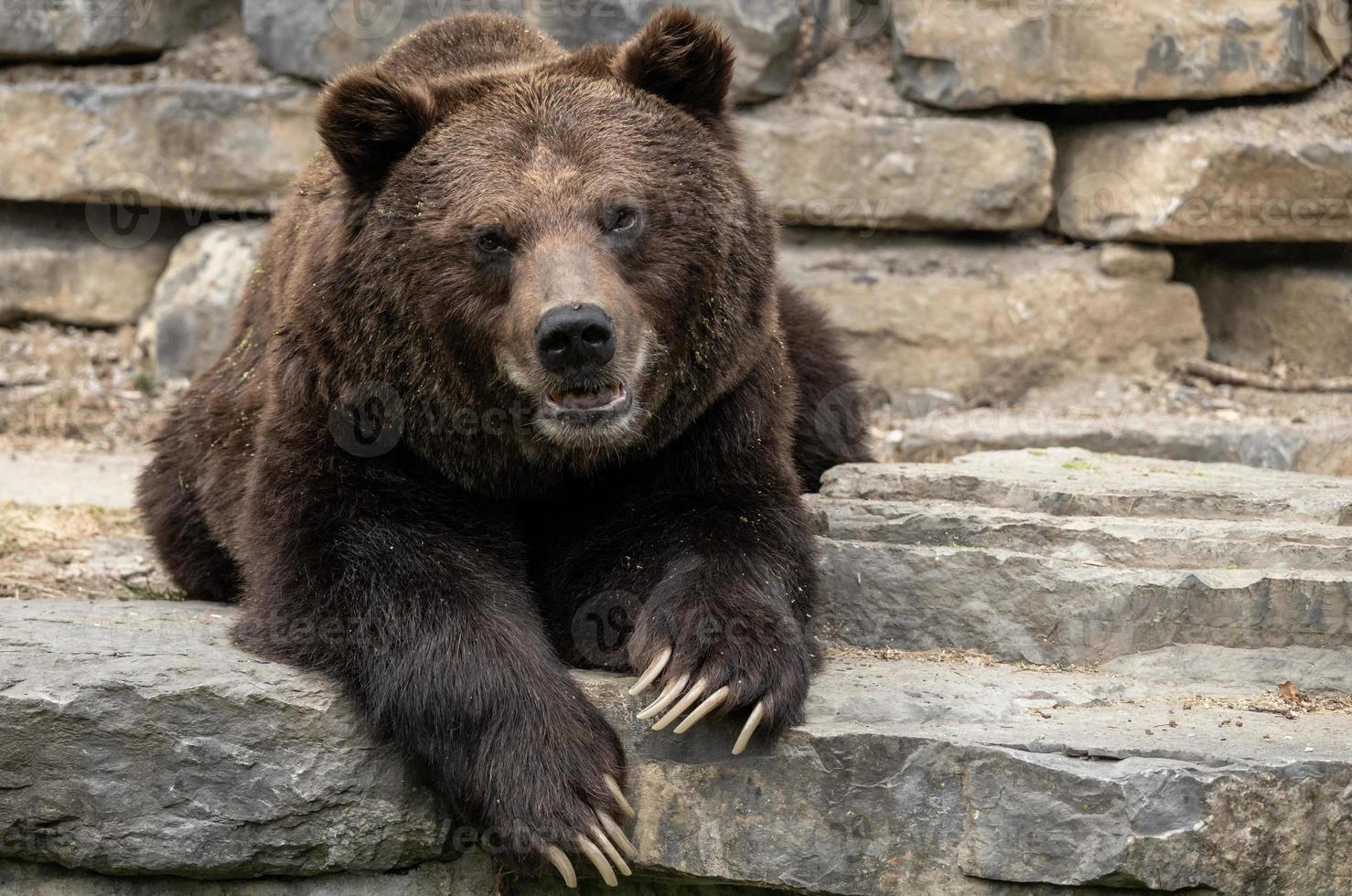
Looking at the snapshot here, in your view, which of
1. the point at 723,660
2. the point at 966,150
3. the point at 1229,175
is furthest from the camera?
the point at 966,150

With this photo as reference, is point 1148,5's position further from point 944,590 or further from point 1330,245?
point 944,590

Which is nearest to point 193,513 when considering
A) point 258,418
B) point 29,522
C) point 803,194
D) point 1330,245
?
point 258,418

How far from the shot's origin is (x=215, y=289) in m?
8.38

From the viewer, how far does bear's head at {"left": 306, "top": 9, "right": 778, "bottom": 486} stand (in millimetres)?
4094

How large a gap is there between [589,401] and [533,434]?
0.22 metres

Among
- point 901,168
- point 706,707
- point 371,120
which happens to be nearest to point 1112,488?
point 706,707

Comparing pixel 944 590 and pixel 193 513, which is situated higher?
pixel 944 590

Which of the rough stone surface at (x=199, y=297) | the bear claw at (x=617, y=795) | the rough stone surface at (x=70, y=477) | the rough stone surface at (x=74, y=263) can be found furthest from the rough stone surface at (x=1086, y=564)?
the rough stone surface at (x=74, y=263)

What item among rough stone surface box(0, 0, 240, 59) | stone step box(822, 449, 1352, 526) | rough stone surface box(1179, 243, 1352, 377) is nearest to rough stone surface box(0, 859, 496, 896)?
stone step box(822, 449, 1352, 526)

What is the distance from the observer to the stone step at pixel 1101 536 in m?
4.39

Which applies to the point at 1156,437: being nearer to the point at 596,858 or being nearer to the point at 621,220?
the point at 621,220

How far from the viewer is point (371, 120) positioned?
4.24 meters

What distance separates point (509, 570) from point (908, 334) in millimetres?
4088

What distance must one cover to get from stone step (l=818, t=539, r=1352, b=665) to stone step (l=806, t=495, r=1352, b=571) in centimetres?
10
